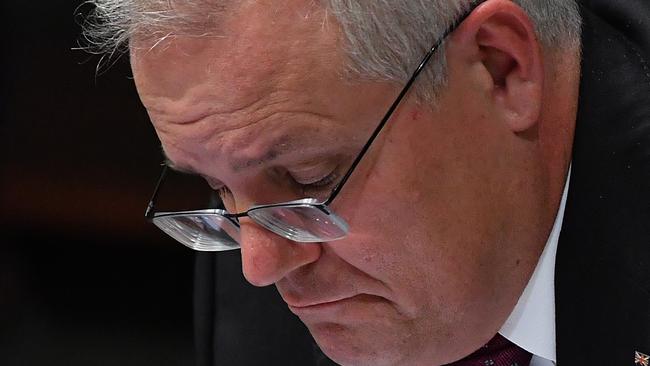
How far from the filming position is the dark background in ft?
6.39

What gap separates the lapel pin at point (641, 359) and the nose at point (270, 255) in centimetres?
39

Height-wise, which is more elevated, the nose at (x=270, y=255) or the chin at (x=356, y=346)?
the nose at (x=270, y=255)

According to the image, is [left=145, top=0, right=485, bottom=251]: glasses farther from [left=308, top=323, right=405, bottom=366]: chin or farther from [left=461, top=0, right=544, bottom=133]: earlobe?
[left=308, top=323, right=405, bottom=366]: chin

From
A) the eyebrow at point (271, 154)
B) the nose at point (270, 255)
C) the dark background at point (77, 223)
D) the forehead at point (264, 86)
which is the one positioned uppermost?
the forehead at point (264, 86)

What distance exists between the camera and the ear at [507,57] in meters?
1.26

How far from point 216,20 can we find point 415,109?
229 millimetres

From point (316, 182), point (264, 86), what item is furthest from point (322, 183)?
point (264, 86)

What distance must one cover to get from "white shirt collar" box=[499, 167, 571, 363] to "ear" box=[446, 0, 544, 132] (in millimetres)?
140

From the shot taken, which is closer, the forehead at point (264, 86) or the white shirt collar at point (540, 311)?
the forehead at point (264, 86)

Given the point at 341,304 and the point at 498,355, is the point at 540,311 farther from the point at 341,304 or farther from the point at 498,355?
the point at 341,304

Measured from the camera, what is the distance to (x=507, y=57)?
51.3 inches

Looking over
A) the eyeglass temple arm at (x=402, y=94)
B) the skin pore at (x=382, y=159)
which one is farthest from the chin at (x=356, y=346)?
the eyeglass temple arm at (x=402, y=94)

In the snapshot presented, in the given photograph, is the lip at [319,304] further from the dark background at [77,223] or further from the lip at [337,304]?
the dark background at [77,223]

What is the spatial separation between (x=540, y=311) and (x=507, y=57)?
0.32 m
